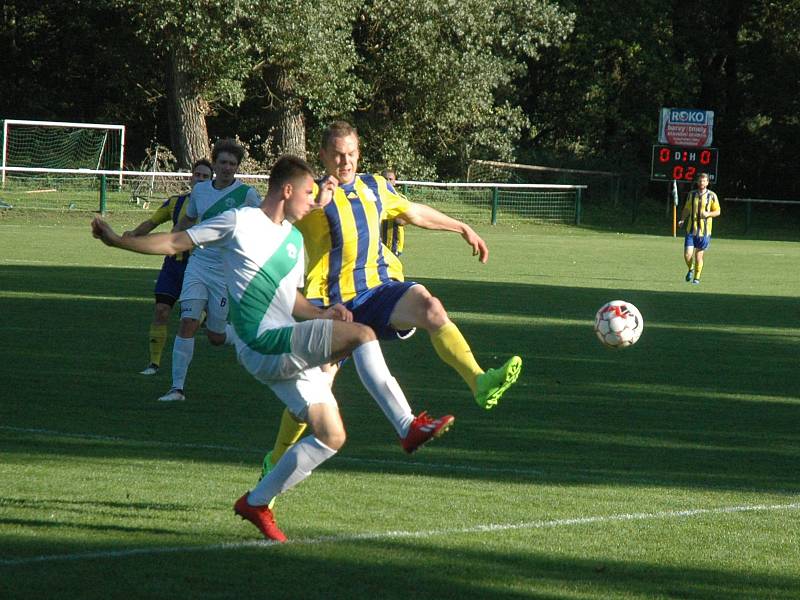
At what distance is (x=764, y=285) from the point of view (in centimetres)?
2320

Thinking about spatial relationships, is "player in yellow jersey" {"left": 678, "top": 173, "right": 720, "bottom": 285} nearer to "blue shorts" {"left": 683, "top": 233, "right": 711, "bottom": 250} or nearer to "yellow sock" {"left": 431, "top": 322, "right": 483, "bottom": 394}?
"blue shorts" {"left": 683, "top": 233, "right": 711, "bottom": 250}


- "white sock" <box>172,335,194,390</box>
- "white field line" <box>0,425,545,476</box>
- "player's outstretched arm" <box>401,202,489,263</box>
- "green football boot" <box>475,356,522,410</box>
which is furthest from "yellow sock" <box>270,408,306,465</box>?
"white sock" <box>172,335,194,390</box>

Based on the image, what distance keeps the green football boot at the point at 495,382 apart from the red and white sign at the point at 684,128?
131 feet

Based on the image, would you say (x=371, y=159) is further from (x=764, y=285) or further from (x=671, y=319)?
(x=671, y=319)

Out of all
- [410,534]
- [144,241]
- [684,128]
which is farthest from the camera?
[684,128]

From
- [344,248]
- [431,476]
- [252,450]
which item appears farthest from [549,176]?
[344,248]

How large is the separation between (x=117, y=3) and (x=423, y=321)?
32.6m

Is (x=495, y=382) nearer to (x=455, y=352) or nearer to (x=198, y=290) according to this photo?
(x=455, y=352)

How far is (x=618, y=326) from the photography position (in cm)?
999

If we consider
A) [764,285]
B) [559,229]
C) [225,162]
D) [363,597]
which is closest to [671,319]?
[764,285]

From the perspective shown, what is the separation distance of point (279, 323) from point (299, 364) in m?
0.23

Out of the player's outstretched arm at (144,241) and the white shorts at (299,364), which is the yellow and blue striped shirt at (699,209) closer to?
the white shorts at (299,364)

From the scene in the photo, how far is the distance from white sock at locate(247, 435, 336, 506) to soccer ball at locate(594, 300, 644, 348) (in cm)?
468

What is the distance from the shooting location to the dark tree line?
39.5 metres
